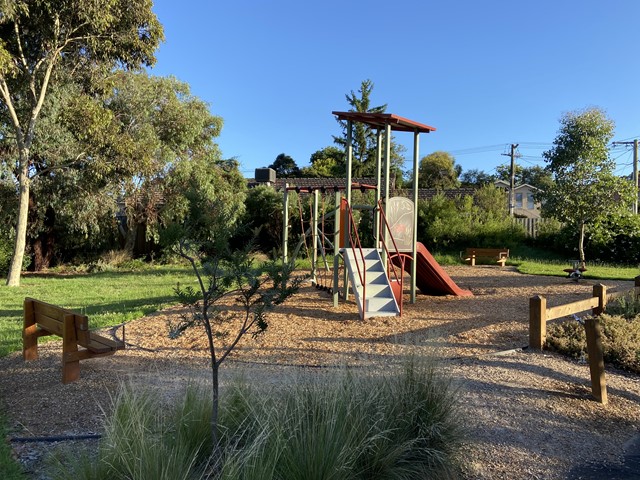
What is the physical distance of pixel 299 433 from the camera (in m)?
2.97

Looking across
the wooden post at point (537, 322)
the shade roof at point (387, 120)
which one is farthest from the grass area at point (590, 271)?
the wooden post at point (537, 322)

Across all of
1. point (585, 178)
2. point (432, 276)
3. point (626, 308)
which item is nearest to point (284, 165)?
point (585, 178)

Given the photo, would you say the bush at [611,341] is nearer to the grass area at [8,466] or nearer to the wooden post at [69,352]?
the wooden post at [69,352]

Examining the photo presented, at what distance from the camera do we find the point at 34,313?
590 centimetres

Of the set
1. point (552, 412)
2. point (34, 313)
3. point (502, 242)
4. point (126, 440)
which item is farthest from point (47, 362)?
point (502, 242)

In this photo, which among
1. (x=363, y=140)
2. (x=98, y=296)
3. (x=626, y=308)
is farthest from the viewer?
(x=363, y=140)

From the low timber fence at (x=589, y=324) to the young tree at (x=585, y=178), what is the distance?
6084 millimetres

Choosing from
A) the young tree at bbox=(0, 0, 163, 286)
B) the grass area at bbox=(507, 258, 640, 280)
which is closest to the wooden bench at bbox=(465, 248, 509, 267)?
the grass area at bbox=(507, 258, 640, 280)

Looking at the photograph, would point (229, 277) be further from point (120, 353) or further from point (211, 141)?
point (211, 141)

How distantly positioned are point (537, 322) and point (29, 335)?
609 centimetres

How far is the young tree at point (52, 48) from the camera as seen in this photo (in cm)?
1330

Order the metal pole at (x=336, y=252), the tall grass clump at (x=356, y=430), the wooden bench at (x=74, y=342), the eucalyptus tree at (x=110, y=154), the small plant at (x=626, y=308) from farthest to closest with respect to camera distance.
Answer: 1. the eucalyptus tree at (x=110, y=154)
2. the metal pole at (x=336, y=252)
3. the small plant at (x=626, y=308)
4. the wooden bench at (x=74, y=342)
5. the tall grass clump at (x=356, y=430)

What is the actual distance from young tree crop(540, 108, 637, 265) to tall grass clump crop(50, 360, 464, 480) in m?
12.7

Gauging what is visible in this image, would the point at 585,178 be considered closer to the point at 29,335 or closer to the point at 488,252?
the point at 488,252
